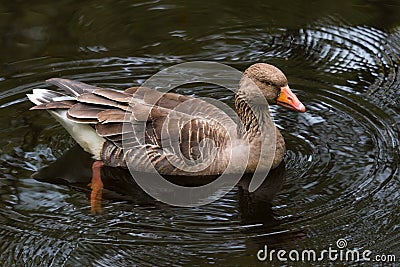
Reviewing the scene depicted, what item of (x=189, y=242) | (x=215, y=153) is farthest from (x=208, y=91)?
(x=189, y=242)

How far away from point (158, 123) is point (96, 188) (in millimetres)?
867

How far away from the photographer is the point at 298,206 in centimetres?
734

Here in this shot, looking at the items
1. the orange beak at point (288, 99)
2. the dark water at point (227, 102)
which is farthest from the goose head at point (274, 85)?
the dark water at point (227, 102)

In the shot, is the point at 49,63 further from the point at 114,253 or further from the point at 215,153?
the point at 114,253

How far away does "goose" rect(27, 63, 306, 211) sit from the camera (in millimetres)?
8008

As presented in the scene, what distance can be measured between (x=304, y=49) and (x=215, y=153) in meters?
2.72

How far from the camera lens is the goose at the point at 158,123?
801 centimetres

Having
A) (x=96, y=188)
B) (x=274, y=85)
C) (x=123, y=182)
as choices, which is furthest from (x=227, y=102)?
(x=96, y=188)

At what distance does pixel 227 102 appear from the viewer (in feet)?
29.9
